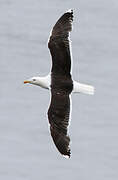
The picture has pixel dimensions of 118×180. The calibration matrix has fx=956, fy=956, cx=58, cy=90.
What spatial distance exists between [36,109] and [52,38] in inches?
116

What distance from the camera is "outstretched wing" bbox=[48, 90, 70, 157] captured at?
13.5 metres

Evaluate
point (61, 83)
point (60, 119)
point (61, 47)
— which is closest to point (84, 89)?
point (61, 83)

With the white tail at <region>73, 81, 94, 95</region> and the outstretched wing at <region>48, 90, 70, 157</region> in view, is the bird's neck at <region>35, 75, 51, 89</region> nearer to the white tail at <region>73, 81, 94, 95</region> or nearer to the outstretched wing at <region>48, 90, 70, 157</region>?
the outstretched wing at <region>48, 90, 70, 157</region>

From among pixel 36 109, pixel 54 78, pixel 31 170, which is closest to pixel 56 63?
pixel 54 78

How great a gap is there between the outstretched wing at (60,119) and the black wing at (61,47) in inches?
16.1

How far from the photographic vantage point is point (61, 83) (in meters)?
14.4

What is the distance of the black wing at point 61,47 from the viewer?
14.5 m

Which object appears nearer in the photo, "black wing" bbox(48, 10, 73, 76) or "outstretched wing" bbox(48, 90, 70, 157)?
"outstretched wing" bbox(48, 90, 70, 157)

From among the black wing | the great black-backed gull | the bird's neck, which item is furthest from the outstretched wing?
the black wing

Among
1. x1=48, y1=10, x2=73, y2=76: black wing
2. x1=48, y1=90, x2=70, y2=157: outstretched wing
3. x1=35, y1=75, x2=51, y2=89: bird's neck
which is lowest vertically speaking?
x1=48, y1=90, x2=70, y2=157: outstretched wing

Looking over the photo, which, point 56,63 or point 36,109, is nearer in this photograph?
point 56,63

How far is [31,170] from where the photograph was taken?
15266 millimetres

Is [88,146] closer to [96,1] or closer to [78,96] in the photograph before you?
[78,96]

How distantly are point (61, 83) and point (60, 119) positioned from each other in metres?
0.74
